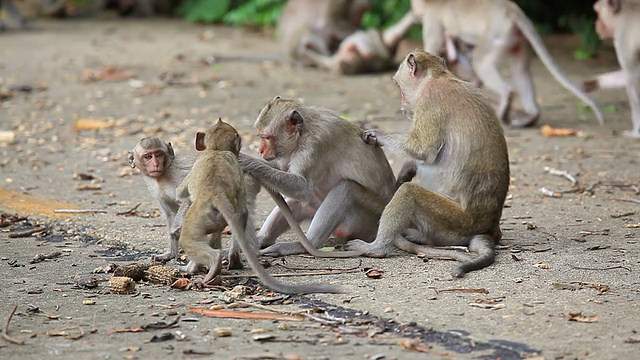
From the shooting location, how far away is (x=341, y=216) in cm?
736

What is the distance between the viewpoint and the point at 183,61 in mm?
16469

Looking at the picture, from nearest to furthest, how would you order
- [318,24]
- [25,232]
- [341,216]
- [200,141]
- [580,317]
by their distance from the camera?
[580,317] < [200,141] < [341,216] < [25,232] < [318,24]

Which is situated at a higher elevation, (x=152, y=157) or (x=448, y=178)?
(x=152, y=157)

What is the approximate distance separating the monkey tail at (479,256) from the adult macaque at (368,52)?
821 centimetres

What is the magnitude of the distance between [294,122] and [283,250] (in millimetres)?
864

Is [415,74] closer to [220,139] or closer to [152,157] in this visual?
[220,139]

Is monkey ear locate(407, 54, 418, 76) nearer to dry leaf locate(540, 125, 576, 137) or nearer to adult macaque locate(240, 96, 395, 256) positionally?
adult macaque locate(240, 96, 395, 256)

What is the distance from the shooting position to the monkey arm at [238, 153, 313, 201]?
7.08 metres

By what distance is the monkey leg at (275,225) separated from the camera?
7543mm

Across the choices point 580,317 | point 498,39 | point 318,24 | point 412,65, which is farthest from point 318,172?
point 318,24

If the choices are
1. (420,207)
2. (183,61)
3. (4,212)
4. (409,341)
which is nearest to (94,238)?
(4,212)

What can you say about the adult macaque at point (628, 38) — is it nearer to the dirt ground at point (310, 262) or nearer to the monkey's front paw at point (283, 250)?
the dirt ground at point (310, 262)

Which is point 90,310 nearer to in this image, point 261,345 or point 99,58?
point 261,345

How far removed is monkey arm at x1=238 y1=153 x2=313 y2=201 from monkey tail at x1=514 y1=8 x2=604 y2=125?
501cm
